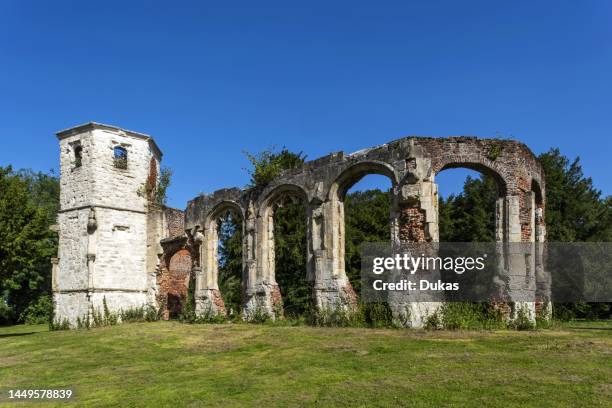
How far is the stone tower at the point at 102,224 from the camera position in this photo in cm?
2052

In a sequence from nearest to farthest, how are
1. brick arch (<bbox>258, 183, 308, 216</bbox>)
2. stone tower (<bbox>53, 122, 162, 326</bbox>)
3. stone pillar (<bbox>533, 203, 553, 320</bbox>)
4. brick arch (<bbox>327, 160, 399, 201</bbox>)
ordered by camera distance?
brick arch (<bbox>327, 160, 399, 201</bbox>)
stone pillar (<bbox>533, 203, 553, 320</bbox>)
brick arch (<bbox>258, 183, 308, 216</bbox>)
stone tower (<bbox>53, 122, 162, 326</bbox>)

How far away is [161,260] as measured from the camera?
22.2m

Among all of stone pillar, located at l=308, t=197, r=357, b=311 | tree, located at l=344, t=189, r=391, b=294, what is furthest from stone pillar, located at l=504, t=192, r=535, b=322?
tree, located at l=344, t=189, r=391, b=294

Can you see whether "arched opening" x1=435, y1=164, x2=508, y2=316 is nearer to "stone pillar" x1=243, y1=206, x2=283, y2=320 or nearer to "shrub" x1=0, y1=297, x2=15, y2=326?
"stone pillar" x1=243, y1=206, x2=283, y2=320

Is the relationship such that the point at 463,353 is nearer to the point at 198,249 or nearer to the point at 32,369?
the point at 32,369

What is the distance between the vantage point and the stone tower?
2052 cm

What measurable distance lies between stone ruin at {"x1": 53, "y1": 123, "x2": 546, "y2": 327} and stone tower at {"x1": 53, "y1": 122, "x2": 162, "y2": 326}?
4cm

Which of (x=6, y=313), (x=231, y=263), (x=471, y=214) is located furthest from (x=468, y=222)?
(x=6, y=313)

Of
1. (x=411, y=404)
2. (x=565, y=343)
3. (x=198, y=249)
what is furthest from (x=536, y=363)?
(x=198, y=249)

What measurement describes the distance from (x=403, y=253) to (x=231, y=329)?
531cm

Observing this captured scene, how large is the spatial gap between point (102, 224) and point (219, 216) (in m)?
4.19

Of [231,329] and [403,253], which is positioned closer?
[403,253]

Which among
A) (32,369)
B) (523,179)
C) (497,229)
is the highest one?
(523,179)

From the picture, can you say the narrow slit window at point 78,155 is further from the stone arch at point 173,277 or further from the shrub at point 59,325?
the shrub at point 59,325
